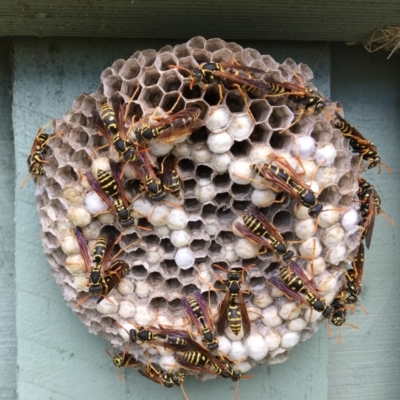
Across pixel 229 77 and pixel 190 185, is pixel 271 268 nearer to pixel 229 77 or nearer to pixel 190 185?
pixel 190 185

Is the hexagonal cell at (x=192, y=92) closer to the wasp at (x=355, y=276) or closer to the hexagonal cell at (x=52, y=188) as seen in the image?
the hexagonal cell at (x=52, y=188)

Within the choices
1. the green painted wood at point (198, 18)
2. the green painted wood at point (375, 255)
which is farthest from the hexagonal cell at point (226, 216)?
the green painted wood at point (375, 255)

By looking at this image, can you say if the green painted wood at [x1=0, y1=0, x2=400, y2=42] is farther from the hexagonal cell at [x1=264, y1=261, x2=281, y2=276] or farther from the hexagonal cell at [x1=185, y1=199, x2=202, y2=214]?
the hexagonal cell at [x1=264, y1=261, x2=281, y2=276]

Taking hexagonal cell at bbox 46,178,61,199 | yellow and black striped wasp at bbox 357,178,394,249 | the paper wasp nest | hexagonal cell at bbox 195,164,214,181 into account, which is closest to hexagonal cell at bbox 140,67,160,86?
the paper wasp nest

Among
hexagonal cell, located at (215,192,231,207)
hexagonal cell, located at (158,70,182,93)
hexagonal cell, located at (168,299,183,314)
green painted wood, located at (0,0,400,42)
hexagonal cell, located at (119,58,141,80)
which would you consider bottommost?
hexagonal cell, located at (168,299,183,314)

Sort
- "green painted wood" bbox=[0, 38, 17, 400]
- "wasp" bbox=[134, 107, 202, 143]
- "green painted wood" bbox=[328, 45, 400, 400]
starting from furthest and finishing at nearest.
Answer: "green painted wood" bbox=[328, 45, 400, 400], "green painted wood" bbox=[0, 38, 17, 400], "wasp" bbox=[134, 107, 202, 143]

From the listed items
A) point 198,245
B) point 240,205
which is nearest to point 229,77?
point 240,205
